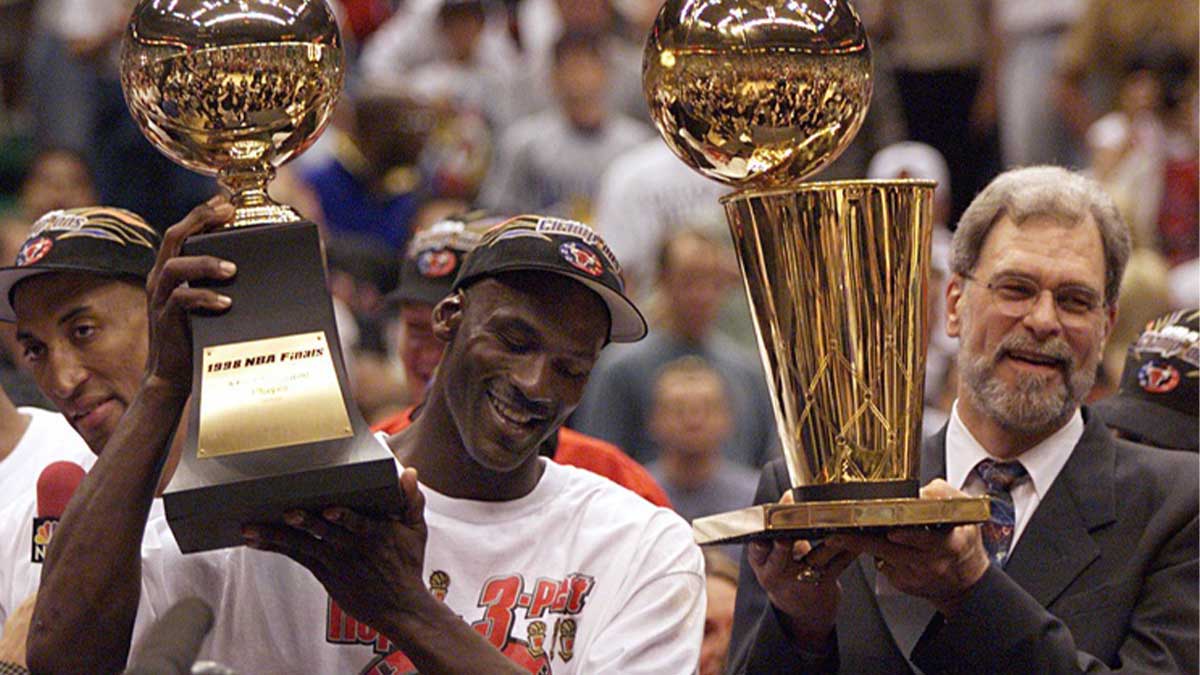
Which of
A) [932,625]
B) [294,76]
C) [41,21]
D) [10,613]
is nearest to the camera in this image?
[294,76]

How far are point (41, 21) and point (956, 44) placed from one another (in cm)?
458

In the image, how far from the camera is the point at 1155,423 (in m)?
4.83

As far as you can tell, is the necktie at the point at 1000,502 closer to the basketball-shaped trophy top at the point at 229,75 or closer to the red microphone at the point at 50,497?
the basketball-shaped trophy top at the point at 229,75

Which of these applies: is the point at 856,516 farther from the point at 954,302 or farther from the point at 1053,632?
the point at 954,302

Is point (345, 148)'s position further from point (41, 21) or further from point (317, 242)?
point (317, 242)

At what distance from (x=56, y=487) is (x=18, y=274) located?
1.48ft

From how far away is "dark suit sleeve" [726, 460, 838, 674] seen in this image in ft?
12.1

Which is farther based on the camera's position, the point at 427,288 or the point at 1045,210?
the point at 427,288

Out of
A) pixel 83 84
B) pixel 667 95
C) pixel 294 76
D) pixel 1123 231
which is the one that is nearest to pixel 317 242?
pixel 294 76

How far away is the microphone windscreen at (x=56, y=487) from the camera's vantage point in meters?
4.19

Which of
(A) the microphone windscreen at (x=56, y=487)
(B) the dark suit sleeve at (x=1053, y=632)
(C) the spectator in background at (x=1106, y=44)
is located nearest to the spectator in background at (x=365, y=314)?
(C) the spectator in background at (x=1106, y=44)

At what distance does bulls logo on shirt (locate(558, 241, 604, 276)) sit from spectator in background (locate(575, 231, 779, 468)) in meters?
4.18

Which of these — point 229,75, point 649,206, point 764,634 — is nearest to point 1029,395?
point 764,634

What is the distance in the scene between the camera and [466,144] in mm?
10539
